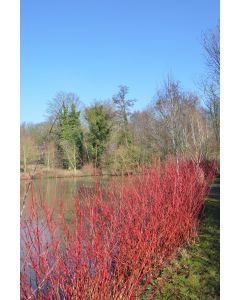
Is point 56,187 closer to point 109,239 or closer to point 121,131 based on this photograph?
point 109,239

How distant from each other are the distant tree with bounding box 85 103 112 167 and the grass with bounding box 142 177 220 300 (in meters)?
1.18

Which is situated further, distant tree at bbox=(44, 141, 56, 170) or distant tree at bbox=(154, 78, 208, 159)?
distant tree at bbox=(154, 78, 208, 159)

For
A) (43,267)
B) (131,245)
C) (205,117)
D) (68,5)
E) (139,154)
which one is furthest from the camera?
(205,117)

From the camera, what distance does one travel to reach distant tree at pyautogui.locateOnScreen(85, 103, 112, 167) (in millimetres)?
2337

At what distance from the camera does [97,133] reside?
9.04 feet

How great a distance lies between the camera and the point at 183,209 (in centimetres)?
404

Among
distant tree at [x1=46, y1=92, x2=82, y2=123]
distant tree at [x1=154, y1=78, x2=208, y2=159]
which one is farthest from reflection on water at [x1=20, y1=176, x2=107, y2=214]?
distant tree at [x1=154, y1=78, x2=208, y2=159]

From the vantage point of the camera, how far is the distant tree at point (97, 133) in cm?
234

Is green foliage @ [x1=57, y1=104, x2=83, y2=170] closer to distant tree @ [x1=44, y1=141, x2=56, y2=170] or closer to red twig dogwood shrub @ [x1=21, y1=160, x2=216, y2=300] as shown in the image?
distant tree @ [x1=44, y1=141, x2=56, y2=170]

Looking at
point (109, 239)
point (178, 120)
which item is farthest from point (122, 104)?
point (109, 239)
